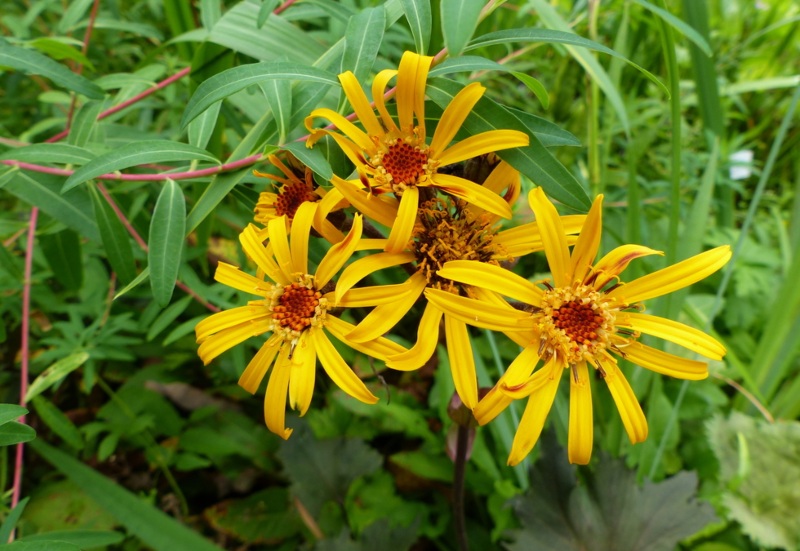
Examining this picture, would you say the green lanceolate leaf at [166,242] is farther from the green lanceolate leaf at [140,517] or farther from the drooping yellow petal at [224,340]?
the green lanceolate leaf at [140,517]

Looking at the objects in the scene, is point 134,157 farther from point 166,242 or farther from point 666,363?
point 666,363

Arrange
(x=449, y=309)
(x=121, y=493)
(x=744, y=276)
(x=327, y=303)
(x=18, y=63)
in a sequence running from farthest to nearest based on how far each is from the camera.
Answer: (x=744, y=276)
(x=121, y=493)
(x=18, y=63)
(x=327, y=303)
(x=449, y=309)

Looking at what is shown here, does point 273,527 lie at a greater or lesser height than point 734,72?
lesser

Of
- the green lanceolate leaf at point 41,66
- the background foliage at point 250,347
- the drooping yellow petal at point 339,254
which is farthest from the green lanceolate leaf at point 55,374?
the drooping yellow petal at point 339,254

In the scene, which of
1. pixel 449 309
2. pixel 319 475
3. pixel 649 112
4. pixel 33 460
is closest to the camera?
pixel 449 309

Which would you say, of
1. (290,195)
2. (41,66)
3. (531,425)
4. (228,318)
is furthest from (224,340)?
(41,66)

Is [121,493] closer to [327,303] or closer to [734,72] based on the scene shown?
[327,303]

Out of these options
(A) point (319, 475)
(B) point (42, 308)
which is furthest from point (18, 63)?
(A) point (319, 475)
